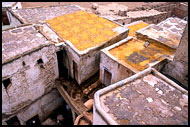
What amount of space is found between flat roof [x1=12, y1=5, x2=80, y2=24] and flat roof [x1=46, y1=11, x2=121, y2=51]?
0.98 meters

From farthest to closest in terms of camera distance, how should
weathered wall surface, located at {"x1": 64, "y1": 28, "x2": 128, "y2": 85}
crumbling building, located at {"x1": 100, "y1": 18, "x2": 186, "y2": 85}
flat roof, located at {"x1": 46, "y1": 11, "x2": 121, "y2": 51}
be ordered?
flat roof, located at {"x1": 46, "y1": 11, "x2": 121, "y2": 51}, weathered wall surface, located at {"x1": 64, "y1": 28, "x2": 128, "y2": 85}, crumbling building, located at {"x1": 100, "y1": 18, "x2": 186, "y2": 85}

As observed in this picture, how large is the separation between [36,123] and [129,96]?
939 centimetres

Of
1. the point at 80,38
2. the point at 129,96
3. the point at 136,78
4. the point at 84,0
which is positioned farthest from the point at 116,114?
the point at 84,0

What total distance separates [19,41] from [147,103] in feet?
26.1

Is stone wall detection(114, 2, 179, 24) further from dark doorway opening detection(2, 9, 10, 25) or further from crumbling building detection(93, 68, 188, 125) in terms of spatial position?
crumbling building detection(93, 68, 188, 125)

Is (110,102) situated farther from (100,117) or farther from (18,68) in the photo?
(18,68)

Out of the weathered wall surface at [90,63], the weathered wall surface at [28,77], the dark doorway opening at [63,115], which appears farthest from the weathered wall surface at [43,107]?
the weathered wall surface at [90,63]

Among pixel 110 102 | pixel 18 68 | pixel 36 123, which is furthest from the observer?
pixel 36 123

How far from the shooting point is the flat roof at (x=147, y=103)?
502cm

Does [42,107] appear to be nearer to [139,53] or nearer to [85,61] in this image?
[85,61]

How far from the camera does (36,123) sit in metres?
12.5

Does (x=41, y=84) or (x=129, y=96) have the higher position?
(x=129, y=96)

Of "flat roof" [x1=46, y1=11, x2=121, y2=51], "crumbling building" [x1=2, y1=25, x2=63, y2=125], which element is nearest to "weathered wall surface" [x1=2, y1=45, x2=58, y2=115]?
"crumbling building" [x1=2, y1=25, x2=63, y2=125]

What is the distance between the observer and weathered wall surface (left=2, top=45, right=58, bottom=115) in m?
8.93
